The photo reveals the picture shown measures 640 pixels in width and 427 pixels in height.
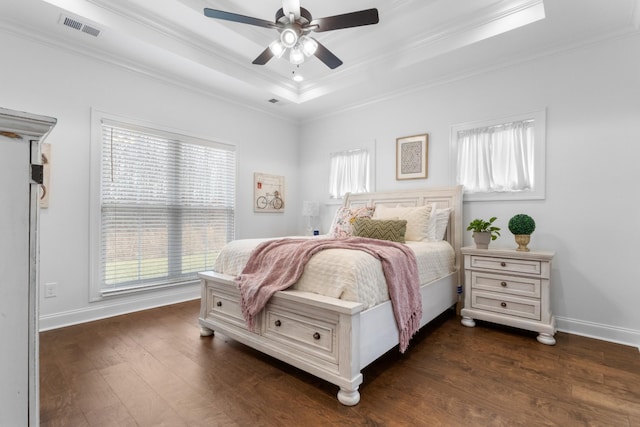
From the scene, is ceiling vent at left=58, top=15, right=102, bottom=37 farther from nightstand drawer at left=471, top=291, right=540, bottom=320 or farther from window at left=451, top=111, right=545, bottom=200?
nightstand drawer at left=471, top=291, right=540, bottom=320

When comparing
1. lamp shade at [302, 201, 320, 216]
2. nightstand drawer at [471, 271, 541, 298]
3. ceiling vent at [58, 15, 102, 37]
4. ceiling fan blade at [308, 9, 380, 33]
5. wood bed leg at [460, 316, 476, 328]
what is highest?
ceiling vent at [58, 15, 102, 37]

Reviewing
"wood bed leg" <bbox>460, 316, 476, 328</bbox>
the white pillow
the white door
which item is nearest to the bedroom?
the white pillow

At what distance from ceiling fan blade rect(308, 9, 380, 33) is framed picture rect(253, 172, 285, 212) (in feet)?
8.47

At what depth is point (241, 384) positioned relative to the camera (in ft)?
6.24

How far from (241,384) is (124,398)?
0.65 m

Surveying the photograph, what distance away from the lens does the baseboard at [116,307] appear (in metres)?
2.85

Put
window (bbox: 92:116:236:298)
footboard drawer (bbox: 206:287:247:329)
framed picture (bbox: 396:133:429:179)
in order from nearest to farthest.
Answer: footboard drawer (bbox: 206:287:247:329) → window (bbox: 92:116:236:298) → framed picture (bbox: 396:133:429:179)

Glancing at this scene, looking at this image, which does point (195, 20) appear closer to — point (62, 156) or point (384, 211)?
point (62, 156)

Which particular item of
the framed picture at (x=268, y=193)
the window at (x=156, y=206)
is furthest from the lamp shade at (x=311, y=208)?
the window at (x=156, y=206)

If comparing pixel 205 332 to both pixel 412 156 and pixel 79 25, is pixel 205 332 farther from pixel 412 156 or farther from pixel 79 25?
pixel 412 156

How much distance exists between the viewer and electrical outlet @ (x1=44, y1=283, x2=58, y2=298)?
2.82 metres

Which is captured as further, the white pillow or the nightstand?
the white pillow

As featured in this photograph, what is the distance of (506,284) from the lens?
9.07 feet

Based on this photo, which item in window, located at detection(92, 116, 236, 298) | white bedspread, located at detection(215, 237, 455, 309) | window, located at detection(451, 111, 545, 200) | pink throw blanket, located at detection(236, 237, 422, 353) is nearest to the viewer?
white bedspread, located at detection(215, 237, 455, 309)
